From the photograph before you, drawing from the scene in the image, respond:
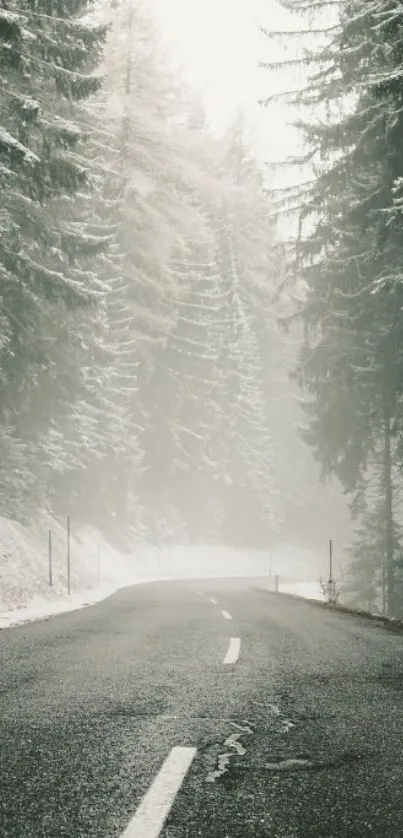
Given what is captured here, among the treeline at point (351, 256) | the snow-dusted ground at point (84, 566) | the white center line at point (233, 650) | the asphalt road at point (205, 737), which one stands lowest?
the snow-dusted ground at point (84, 566)

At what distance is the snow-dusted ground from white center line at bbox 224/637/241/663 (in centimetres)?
416

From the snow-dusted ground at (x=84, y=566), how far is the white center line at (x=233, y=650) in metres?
4.16

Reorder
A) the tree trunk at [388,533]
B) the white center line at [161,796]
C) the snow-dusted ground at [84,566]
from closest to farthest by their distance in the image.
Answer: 1. the white center line at [161,796]
2. the snow-dusted ground at [84,566]
3. the tree trunk at [388,533]

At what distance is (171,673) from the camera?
21.8ft

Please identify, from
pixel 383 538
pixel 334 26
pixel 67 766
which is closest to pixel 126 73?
pixel 334 26

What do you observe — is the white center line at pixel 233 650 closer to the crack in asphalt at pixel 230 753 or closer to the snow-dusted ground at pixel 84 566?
the crack in asphalt at pixel 230 753

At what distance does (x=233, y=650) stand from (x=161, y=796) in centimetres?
528

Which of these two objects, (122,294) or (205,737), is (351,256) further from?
(205,737)

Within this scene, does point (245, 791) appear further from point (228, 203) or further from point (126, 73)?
point (228, 203)

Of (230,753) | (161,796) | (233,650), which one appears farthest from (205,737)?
(233,650)

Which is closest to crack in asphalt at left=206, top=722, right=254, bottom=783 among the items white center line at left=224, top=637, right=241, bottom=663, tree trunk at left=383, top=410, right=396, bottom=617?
white center line at left=224, top=637, right=241, bottom=663

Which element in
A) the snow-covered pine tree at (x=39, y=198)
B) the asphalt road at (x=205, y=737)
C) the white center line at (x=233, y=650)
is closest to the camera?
the asphalt road at (x=205, y=737)

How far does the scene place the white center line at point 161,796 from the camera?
281 cm

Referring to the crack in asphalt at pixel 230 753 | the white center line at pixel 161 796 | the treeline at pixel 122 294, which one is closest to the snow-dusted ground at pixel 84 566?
the treeline at pixel 122 294
